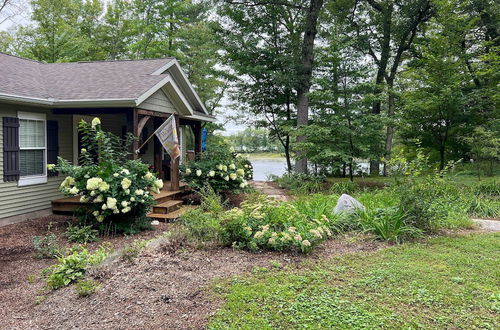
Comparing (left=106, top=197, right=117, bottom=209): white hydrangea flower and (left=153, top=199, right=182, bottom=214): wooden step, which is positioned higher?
(left=106, top=197, right=117, bottom=209): white hydrangea flower

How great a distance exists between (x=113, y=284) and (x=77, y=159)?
5.83m

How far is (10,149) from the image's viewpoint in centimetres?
658

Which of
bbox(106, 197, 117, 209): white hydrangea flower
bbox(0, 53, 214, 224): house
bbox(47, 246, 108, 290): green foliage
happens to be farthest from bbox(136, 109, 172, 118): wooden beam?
bbox(47, 246, 108, 290): green foliage

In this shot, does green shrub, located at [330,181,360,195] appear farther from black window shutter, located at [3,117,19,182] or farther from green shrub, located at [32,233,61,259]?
black window shutter, located at [3,117,19,182]

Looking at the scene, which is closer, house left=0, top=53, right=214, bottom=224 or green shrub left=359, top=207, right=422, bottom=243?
green shrub left=359, top=207, right=422, bottom=243

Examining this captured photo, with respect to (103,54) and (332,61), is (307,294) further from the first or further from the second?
(103,54)

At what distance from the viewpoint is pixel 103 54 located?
1922 cm

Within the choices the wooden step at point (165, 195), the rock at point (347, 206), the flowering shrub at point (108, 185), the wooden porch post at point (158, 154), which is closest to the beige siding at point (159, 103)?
the wooden porch post at point (158, 154)

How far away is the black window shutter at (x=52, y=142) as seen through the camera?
297 inches

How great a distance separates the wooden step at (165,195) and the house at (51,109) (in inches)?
13.5

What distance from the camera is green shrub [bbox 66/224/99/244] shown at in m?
5.43

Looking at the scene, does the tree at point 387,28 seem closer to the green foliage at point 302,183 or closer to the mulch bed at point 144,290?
the green foliage at point 302,183

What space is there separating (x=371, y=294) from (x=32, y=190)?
6962 millimetres

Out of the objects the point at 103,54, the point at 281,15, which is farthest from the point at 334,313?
the point at 103,54
